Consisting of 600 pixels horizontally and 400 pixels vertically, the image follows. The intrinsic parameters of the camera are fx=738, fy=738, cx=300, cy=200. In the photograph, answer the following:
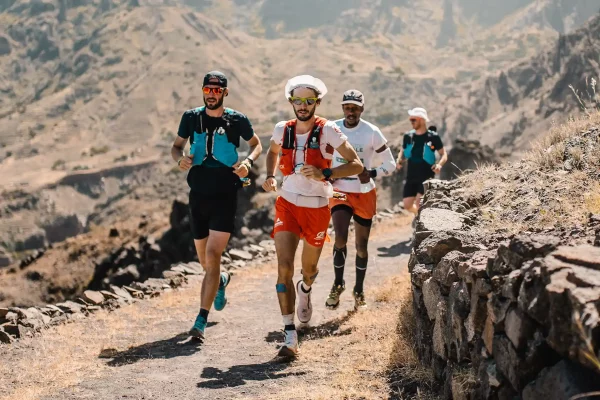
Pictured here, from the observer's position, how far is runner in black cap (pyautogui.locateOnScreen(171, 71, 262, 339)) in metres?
7.06

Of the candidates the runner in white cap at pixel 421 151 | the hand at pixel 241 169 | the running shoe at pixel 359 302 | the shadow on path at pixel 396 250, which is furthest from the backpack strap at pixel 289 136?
the shadow on path at pixel 396 250

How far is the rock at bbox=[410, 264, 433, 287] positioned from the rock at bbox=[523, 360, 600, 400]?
2382 millimetres

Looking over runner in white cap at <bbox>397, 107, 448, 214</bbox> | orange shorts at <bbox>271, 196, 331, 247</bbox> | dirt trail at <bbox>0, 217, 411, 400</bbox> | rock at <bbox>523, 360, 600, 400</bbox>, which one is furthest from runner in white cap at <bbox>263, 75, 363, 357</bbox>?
runner in white cap at <bbox>397, 107, 448, 214</bbox>

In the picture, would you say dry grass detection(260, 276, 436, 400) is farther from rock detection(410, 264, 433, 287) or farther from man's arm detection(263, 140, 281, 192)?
man's arm detection(263, 140, 281, 192)

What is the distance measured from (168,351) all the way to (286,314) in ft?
4.60

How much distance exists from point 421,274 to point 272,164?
179cm

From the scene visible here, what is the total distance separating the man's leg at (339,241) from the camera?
787 centimetres

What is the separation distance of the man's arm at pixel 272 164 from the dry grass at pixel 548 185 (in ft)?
6.08

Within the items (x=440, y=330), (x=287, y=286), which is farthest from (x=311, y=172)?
(x=440, y=330)

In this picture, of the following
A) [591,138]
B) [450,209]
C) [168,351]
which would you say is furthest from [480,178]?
[168,351]

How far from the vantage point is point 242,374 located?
6062 millimetres

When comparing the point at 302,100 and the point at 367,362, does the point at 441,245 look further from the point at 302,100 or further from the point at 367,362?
the point at 302,100

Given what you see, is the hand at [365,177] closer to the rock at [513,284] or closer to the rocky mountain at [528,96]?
the rock at [513,284]

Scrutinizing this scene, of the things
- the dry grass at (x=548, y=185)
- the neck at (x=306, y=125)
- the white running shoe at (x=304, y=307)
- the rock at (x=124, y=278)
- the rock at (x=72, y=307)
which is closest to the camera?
the dry grass at (x=548, y=185)
